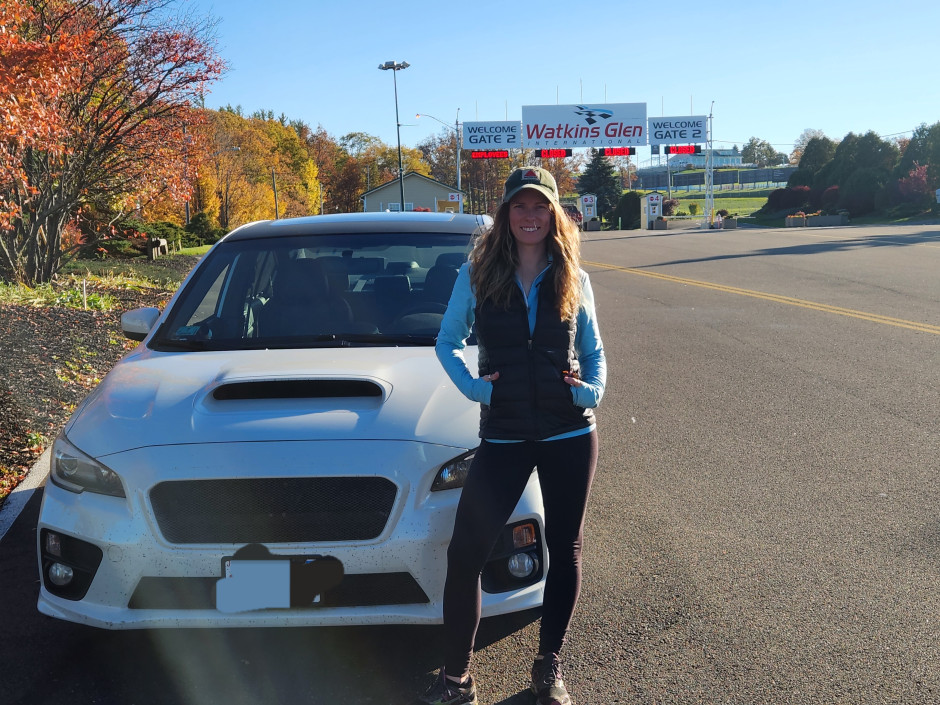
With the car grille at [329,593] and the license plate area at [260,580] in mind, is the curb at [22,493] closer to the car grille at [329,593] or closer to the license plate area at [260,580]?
the car grille at [329,593]

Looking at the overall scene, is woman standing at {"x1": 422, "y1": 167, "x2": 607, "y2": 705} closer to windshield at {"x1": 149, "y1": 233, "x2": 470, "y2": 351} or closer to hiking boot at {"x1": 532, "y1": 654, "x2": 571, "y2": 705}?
hiking boot at {"x1": 532, "y1": 654, "x2": 571, "y2": 705}

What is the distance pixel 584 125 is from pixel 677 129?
7.38 metres

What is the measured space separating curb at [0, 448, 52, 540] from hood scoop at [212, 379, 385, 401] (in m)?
2.11

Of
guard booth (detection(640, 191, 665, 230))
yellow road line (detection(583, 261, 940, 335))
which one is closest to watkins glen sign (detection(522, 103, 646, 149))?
guard booth (detection(640, 191, 665, 230))

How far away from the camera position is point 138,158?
16.7m

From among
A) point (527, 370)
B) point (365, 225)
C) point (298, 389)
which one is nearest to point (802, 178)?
point (365, 225)

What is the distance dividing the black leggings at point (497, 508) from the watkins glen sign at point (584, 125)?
62.1 meters

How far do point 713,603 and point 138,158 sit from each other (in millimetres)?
15368

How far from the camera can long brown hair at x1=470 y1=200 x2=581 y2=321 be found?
2969 millimetres

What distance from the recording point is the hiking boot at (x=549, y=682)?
306 centimetres

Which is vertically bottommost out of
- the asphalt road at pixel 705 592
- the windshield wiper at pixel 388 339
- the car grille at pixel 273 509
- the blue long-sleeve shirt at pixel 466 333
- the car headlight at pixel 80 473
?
the asphalt road at pixel 705 592

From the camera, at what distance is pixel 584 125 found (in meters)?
63.6

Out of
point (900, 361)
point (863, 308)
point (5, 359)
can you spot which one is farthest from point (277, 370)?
point (863, 308)

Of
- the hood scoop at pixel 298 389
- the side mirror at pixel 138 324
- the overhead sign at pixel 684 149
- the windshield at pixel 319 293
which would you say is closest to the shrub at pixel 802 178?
the overhead sign at pixel 684 149
